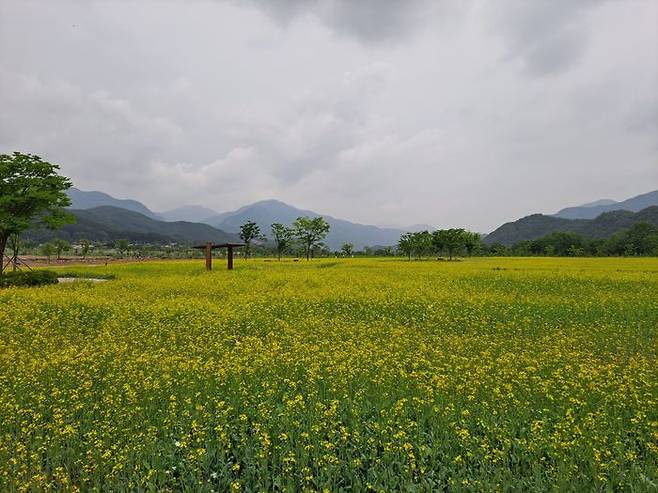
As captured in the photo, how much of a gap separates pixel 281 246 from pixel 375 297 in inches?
2637

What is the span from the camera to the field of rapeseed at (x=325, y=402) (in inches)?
Result: 200

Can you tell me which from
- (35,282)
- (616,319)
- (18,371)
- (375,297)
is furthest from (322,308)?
(35,282)

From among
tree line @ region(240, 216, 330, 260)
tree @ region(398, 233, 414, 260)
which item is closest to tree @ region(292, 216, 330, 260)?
tree line @ region(240, 216, 330, 260)

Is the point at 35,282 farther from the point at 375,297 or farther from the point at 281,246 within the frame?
the point at 281,246

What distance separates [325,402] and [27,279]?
26.3 metres

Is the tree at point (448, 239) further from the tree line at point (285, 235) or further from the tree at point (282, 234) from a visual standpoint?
the tree at point (282, 234)

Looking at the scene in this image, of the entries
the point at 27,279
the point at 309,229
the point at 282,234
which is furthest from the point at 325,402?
the point at 282,234

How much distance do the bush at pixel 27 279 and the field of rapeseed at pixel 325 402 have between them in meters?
11.6

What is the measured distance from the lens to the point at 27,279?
2484 cm

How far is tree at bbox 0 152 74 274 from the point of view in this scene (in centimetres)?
2606

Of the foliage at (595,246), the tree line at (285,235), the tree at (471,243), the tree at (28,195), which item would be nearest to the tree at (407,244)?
the tree line at (285,235)

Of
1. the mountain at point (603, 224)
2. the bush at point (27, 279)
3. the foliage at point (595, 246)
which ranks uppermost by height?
the mountain at point (603, 224)

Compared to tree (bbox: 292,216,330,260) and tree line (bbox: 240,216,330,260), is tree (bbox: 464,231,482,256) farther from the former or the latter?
tree line (bbox: 240,216,330,260)

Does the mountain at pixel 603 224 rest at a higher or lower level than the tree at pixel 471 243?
higher
